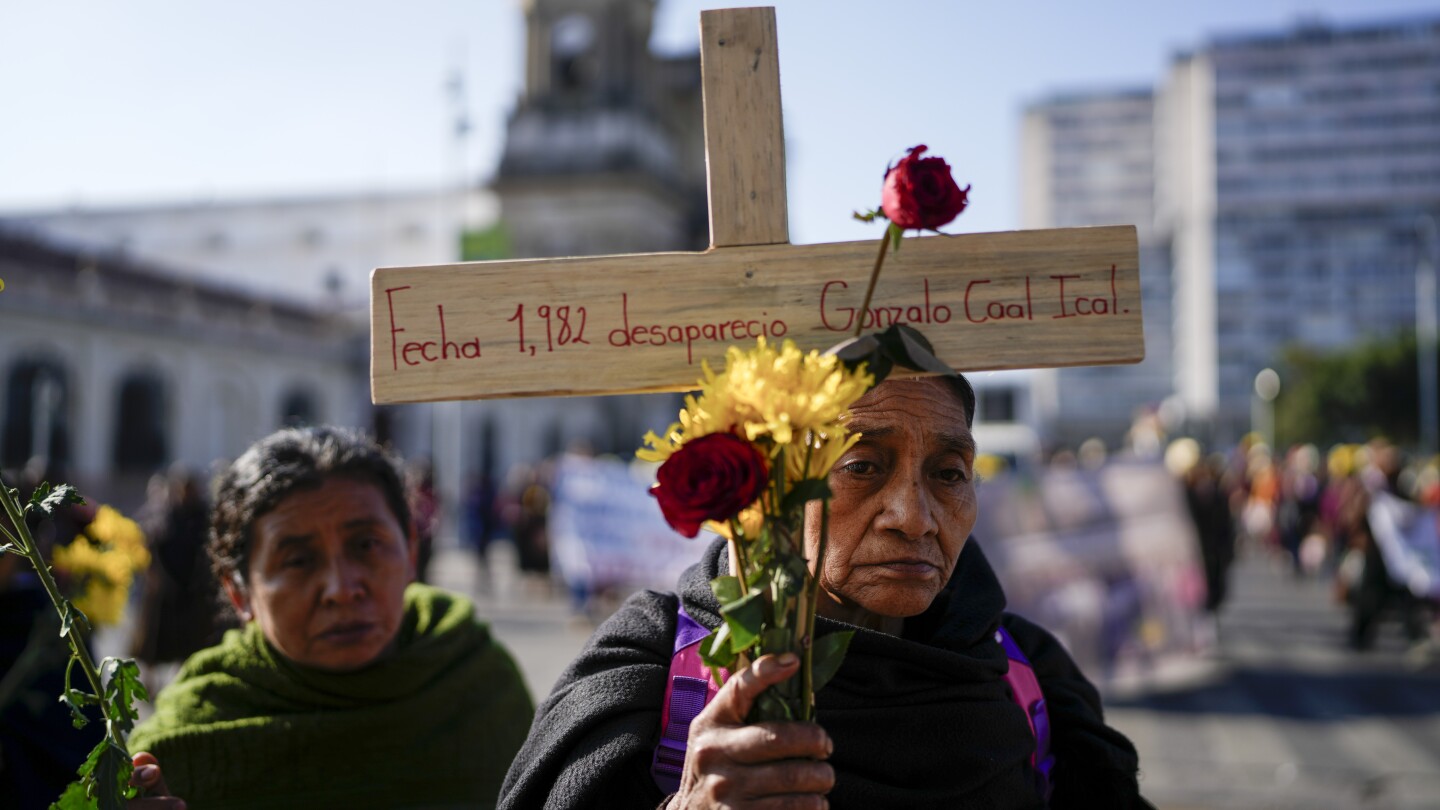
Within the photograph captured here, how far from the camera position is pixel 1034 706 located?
2.11 metres

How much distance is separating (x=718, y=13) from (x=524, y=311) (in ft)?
1.82

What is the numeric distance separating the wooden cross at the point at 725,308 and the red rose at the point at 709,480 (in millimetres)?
389

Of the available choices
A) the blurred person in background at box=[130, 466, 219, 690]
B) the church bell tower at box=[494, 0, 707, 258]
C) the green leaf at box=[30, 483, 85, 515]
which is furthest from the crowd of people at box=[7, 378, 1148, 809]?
the church bell tower at box=[494, 0, 707, 258]

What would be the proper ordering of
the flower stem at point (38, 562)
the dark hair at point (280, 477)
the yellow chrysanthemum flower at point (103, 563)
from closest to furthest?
the flower stem at point (38, 562) → the dark hair at point (280, 477) → the yellow chrysanthemum flower at point (103, 563)

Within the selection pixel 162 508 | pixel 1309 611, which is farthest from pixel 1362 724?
pixel 162 508

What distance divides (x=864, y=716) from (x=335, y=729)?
1368 mm

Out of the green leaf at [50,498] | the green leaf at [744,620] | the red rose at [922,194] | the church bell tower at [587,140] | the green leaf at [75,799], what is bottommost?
the green leaf at [75,799]

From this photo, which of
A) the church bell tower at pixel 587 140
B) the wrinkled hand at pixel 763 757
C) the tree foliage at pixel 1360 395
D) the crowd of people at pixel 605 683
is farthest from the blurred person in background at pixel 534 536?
the tree foliage at pixel 1360 395

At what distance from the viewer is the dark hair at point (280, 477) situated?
2756 mm

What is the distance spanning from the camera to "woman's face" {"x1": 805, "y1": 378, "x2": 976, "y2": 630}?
5.93 ft

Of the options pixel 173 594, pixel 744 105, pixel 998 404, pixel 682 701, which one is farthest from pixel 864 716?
pixel 998 404

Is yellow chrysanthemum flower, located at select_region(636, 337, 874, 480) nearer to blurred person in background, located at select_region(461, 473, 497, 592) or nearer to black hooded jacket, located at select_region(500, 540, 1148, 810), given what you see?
black hooded jacket, located at select_region(500, 540, 1148, 810)

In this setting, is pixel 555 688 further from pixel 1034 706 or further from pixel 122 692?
pixel 1034 706

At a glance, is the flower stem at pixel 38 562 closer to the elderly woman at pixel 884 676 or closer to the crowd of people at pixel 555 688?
the crowd of people at pixel 555 688
